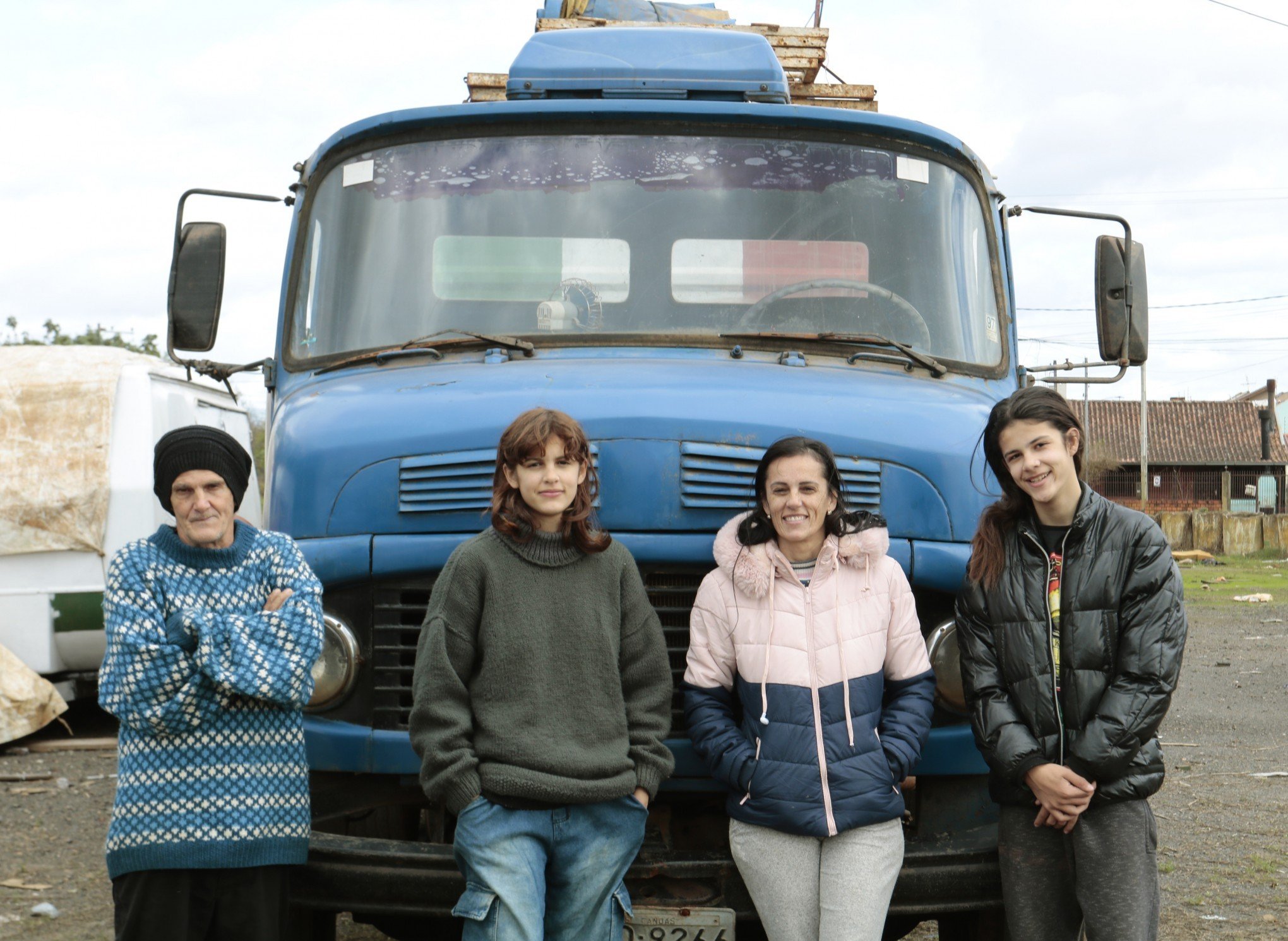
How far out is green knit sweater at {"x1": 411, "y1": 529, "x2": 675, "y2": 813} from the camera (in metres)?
2.90

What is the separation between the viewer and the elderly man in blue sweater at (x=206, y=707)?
2.99m

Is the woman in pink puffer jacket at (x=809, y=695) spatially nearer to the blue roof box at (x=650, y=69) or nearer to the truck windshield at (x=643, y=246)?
the truck windshield at (x=643, y=246)

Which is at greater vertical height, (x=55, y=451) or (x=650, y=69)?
(x=650, y=69)

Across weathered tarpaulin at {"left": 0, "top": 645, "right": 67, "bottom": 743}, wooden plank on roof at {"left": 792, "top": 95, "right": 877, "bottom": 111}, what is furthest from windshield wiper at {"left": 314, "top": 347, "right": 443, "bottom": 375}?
weathered tarpaulin at {"left": 0, "top": 645, "right": 67, "bottom": 743}

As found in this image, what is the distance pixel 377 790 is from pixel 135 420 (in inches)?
226

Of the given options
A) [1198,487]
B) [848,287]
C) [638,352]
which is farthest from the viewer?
[1198,487]

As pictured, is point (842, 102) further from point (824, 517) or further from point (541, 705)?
point (541, 705)

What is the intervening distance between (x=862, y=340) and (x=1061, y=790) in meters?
1.52

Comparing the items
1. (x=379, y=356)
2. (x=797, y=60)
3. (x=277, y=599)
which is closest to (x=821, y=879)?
(x=277, y=599)

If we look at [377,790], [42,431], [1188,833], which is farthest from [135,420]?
[1188,833]

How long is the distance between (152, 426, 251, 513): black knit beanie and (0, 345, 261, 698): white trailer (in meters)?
5.22

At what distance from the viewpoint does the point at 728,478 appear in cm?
335

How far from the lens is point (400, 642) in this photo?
3.38 metres

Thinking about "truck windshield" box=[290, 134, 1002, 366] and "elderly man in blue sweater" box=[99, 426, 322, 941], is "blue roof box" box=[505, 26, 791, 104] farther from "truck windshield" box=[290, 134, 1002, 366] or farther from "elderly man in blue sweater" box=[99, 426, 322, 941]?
"elderly man in blue sweater" box=[99, 426, 322, 941]
